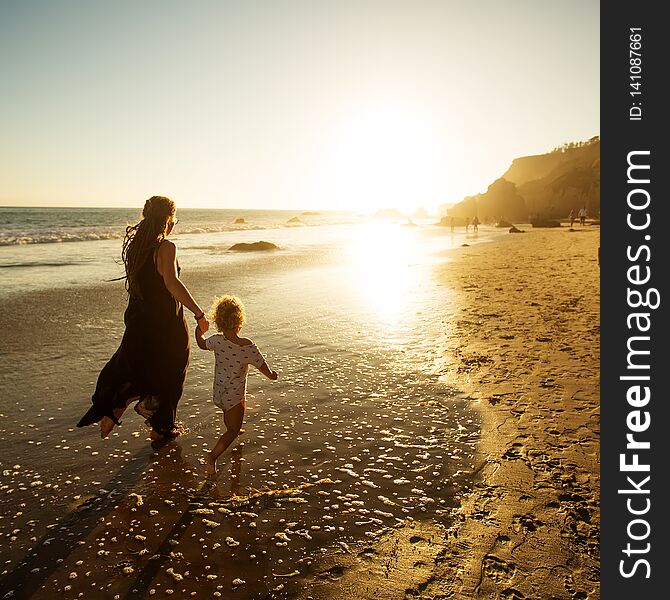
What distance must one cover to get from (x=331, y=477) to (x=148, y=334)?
2.45 meters

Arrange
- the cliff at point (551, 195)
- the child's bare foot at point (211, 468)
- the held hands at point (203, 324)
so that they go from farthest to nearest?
the cliff at point (551, 195) → the held hands at point (203, 324) → the child's bare foot at point (211, 468)

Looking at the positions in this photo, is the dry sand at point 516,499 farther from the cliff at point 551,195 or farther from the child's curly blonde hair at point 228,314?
the cliff at point 551,195

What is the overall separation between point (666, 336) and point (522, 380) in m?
2.49

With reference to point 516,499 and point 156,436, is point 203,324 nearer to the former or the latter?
A: point 156,436

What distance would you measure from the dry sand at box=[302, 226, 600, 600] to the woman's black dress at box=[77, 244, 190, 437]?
270 centimetres

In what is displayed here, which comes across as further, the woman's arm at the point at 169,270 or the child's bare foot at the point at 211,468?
the woman's arm at the point at 169,270

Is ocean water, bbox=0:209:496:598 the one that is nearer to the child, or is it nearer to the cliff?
the child

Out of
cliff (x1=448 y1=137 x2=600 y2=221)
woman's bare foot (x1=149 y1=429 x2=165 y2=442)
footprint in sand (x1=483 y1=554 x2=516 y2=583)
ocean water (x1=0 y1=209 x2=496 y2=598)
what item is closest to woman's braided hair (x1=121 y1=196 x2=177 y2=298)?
woman's bare foot (x1=149 y1=429 x2=165 y2=442)

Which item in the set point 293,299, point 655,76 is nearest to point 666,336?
point 655,76

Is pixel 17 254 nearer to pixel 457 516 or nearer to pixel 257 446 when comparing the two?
pixel 257 446

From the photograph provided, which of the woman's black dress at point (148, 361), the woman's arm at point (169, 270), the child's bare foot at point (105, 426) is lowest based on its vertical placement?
the child's bare foot at point (105, 426)

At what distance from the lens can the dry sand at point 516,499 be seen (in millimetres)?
2816

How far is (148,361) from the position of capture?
470cm

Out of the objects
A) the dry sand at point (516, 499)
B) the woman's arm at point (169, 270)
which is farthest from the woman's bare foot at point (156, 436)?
the dry sand at point (516, 499)
